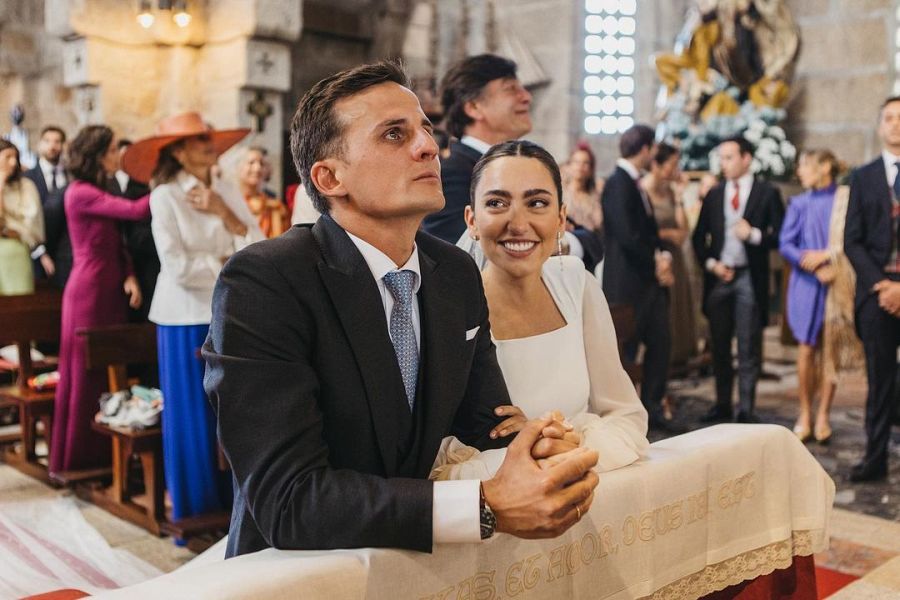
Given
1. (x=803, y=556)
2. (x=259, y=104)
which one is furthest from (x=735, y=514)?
(x=259, y=104)

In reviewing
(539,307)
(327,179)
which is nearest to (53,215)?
(539,307)

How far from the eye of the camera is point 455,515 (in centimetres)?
140

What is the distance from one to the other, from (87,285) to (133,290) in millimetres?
239

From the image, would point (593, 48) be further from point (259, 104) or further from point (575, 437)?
point (575, 437)

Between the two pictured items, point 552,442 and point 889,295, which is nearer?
point 552,442

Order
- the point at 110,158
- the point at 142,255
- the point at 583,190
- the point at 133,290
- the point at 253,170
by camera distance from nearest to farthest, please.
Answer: the point at 110,158
the point at 133,290
the point at 142,255
the point at 253,170
the point at 583,190

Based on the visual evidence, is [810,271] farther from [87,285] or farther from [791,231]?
[87,285]

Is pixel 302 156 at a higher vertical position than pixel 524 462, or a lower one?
higher

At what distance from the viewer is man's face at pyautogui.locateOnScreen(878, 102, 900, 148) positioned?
15.0 feet

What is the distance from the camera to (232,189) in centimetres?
426

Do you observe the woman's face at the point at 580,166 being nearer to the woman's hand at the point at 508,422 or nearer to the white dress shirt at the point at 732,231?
the white dress shirt at the point at 732,231

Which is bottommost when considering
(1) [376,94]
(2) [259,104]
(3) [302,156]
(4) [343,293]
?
(4) [343,293]

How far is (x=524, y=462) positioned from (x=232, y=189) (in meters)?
3.12

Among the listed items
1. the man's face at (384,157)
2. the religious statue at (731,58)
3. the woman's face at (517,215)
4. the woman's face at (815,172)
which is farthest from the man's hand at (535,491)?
the religious statue at (731,58)
